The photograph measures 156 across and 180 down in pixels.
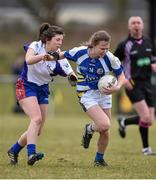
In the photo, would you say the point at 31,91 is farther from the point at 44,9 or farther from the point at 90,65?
the point at 44,9

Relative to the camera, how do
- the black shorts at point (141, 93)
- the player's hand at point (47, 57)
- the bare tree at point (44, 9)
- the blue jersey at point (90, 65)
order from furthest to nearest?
the bare tree at point (44, 9) < the black shorts at point (141, 93) < the blue jersey at point (90, 65) < the player's hand at point (47, 57)

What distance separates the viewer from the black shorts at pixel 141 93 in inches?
516

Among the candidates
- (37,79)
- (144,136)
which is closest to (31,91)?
(37,79)

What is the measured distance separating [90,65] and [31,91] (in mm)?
865

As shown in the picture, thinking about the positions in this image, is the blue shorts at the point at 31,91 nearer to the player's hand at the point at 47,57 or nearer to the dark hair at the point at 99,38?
the player's hand at the point at 47,57

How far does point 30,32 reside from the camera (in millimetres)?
39375

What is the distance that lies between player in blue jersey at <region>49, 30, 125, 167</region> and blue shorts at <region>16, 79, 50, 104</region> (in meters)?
0.46

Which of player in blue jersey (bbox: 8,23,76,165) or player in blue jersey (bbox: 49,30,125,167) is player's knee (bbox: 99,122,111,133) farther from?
player in blue jersey (bbox: 8,23,76,165)

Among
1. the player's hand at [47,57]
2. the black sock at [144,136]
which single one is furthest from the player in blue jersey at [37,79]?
the black sock at [144,136]

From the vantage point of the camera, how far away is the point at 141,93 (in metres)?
13.1

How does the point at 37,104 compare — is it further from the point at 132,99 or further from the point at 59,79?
the point at 59,79

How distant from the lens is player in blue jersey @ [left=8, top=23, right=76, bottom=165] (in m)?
10.1

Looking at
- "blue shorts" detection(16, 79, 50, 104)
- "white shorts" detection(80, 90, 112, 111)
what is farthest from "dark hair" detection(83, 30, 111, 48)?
"blue shorts" detection(16, 79, 50, 104)

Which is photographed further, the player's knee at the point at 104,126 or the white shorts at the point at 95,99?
the white shorts at the point at 95,99
